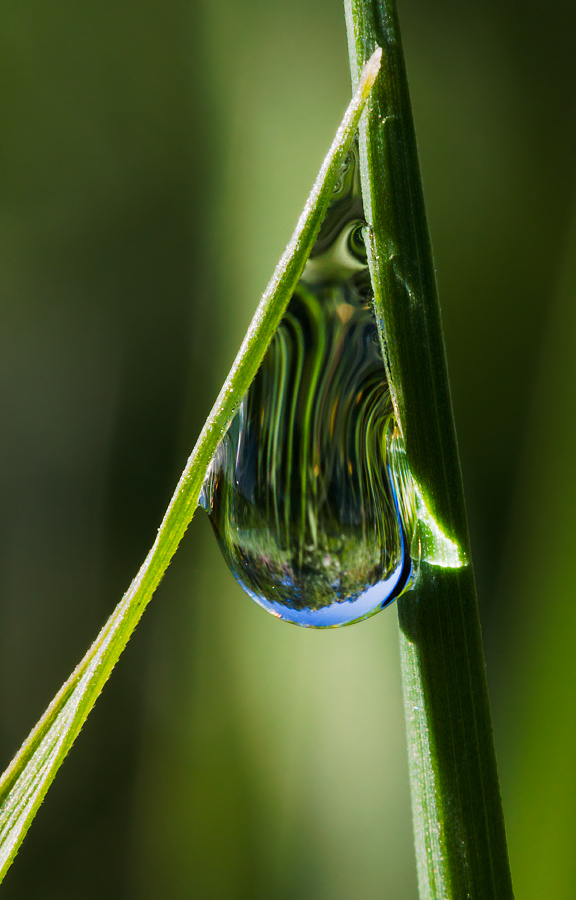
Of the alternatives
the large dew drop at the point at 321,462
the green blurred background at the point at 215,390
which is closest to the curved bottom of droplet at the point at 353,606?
the large dew drop at the point at 321,462

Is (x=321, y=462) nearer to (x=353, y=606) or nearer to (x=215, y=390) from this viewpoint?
(x=353, y=606)

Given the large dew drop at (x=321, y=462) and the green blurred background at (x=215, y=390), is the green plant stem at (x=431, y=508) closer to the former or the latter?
the large dew drop at (x=321, y=462)

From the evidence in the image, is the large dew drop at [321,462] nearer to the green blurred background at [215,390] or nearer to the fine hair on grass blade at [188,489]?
the fine hair on grass blade at [188,489]

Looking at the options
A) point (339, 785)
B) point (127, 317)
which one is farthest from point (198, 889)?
point (127, 317)

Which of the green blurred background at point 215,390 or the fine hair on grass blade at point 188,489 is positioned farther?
the green blurred background at point 215,390

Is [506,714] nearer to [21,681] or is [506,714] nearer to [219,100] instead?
[21,681]

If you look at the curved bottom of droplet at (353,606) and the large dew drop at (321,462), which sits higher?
the large dew drop at (321,462)

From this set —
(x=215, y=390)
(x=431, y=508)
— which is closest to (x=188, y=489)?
(x=431, y=508)
